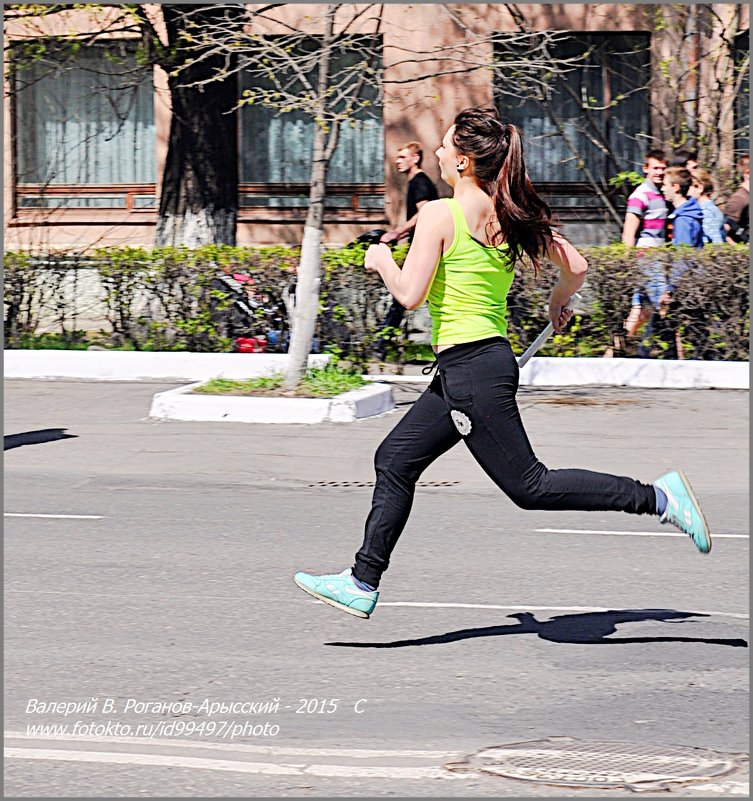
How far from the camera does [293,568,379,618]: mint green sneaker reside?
5371 millimetres

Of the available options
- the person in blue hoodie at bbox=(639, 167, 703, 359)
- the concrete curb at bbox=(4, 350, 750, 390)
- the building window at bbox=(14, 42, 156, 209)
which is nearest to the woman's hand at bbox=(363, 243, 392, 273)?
the concrete curb at bbox=(4, 350, 750, 390)

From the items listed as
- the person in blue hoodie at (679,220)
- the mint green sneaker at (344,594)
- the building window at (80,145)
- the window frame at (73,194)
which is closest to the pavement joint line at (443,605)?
the mint green sneaker at (344,594)

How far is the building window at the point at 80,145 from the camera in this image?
824 inches

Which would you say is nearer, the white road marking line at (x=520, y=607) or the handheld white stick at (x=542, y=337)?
the handheld white stick at (x=542, y=337)

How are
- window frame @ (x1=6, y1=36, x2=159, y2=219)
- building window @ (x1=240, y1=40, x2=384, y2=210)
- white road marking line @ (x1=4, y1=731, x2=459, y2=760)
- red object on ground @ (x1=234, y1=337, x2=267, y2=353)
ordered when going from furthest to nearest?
window frame @ (x1=6, y1=36, x2=159, y2=219), building window @ (x1=240, y1=40, x2=384, y2=210), red object on ground @ (x1=234, y1=337, x2=267, y2=353), white road marking line @ (x1=4, y1=731, x2=459, y2=760)

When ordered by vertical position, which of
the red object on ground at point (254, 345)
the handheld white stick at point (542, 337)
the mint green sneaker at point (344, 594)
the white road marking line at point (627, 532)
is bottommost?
the white road marking line at point (627, 532)

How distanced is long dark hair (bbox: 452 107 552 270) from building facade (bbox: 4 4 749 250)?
1217cm

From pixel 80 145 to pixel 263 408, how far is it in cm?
1131

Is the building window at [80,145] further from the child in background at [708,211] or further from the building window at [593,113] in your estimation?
the child in background at [708,211]

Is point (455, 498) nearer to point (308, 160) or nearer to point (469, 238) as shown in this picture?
point (469, 238)

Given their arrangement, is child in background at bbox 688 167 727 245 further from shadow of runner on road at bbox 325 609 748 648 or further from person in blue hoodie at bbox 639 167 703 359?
shadow of runner on road at bbox 325 609 748 648

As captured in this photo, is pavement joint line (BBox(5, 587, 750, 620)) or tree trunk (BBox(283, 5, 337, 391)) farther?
tree trunk (BBox(283, 5, 337, 391))

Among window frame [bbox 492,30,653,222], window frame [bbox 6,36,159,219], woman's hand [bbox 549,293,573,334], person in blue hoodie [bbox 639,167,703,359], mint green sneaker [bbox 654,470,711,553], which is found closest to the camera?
mint green sneaker [bbox 654,470,711,553]

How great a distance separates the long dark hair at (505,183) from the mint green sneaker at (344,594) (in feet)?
4.50
